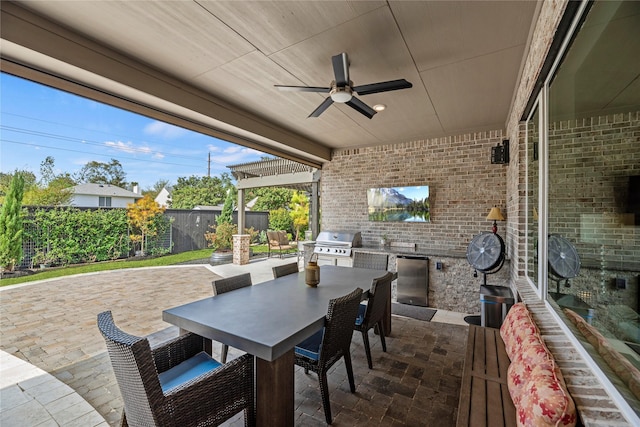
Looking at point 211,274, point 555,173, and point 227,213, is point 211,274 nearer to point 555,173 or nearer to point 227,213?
point 227,213

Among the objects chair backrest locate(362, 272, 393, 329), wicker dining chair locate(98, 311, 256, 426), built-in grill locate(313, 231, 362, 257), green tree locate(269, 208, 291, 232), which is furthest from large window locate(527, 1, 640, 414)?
green tree locate(269, 208, 291, 232)

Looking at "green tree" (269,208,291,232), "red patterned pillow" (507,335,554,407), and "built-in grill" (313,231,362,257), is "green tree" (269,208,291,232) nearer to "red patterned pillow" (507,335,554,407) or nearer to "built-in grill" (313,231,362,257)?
"built-in grill" (313,231,362,257)

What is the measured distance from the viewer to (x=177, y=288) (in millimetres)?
5309

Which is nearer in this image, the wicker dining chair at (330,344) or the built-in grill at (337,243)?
the wicker dining chair at (330,344)

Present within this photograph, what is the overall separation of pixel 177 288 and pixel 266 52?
4.72m

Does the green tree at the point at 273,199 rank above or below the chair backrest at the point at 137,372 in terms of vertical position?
above

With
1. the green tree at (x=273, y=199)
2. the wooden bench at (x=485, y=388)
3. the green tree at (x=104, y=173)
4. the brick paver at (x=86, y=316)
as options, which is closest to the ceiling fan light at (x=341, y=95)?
the wooden bench at (x=485, y=388)

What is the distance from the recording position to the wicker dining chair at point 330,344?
186cm

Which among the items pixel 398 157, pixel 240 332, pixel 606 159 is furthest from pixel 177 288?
pixel 606 159

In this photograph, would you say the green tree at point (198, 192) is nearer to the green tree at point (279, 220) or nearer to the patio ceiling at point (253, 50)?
the green tree at point (279, 220)

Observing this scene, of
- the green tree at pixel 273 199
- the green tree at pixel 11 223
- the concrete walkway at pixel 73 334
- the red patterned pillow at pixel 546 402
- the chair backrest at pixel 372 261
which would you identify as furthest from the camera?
the green tree at pixel 273 199

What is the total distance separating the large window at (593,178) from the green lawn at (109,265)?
327 inches

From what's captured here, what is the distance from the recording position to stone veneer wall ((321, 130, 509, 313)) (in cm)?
425

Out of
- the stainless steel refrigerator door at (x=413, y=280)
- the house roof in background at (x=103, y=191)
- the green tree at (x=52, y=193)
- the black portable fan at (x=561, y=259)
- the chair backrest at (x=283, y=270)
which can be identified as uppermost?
the house roof in background at (x=103, y=191)
